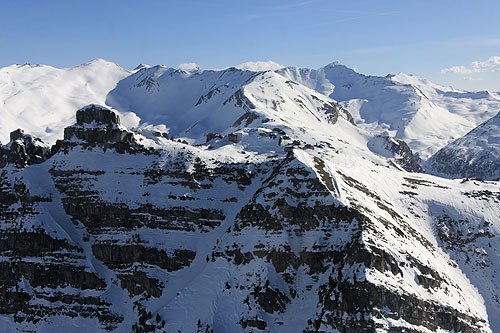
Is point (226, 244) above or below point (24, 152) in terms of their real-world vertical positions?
below

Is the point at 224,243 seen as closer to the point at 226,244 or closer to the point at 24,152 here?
the point at 226,244

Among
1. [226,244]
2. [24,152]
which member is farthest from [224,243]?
[24,152]

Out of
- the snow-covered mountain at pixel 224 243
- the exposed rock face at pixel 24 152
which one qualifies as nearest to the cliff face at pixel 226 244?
the snow-covered mountain at pixel 224 243

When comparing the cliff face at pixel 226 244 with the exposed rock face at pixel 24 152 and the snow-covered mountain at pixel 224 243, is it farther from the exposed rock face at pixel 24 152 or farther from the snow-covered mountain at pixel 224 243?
the exposed rock face at pixel 24 152

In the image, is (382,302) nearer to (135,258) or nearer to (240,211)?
(240,211)

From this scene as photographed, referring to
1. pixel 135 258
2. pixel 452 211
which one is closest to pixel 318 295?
pixel 135 258

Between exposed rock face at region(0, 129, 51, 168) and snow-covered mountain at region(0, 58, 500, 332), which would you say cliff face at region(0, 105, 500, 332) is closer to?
snow-covered mountain at region(0, 58, 500, 332)
